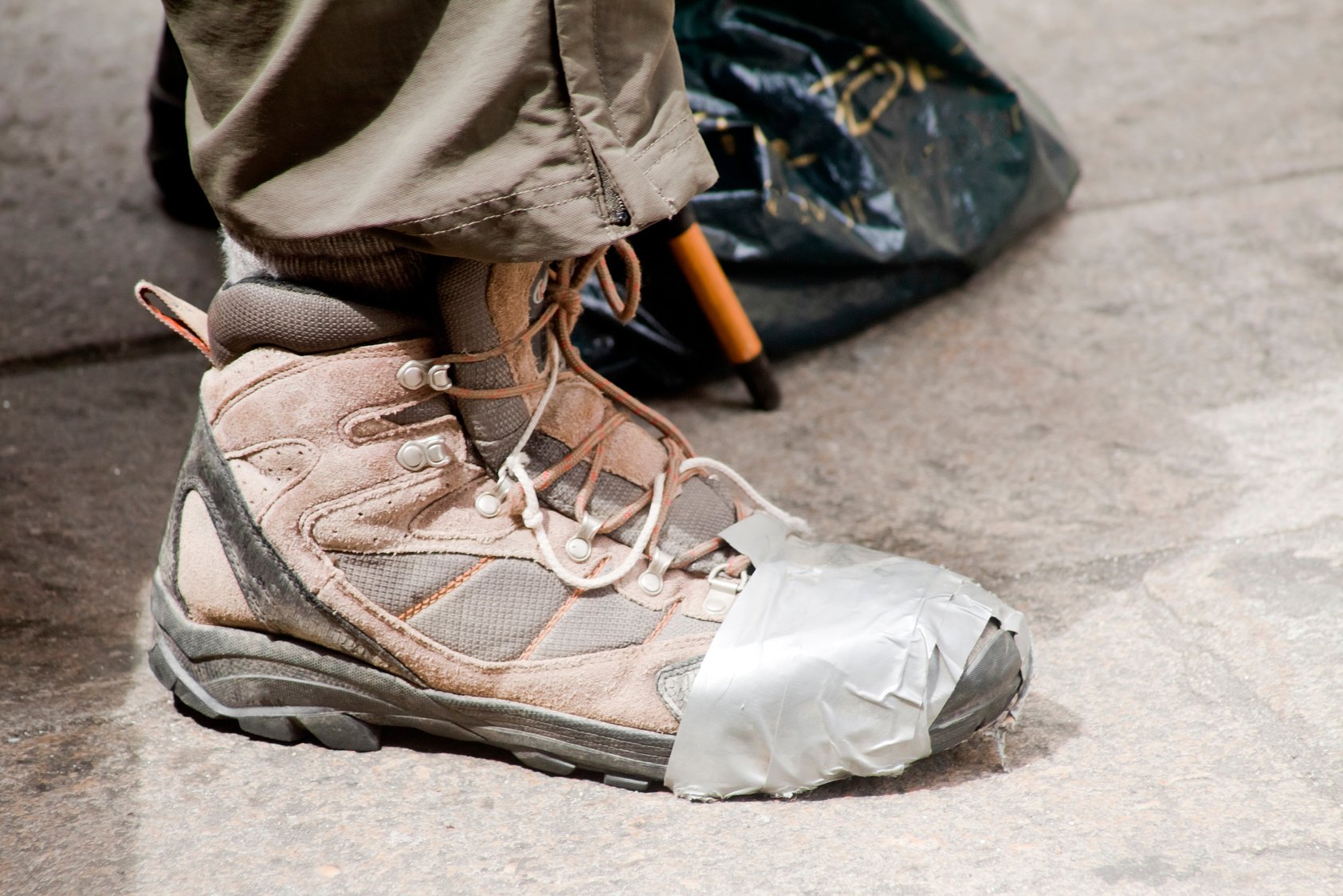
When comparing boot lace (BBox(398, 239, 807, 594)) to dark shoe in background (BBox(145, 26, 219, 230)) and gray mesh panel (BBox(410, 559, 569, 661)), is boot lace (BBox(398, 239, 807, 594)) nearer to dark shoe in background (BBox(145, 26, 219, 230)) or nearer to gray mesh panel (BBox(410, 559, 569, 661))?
gray mesh panel (BBox(410, 559, 569, 661))

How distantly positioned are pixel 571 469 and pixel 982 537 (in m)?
0.51

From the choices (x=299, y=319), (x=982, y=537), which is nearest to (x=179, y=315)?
(x=299, y=319)

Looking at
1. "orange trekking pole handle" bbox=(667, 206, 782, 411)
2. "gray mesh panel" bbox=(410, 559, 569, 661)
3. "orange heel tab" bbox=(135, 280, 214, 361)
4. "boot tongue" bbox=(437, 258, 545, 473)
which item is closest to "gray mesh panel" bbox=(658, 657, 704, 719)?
"gray mesh panel" bbox=(410, 559, 569, 661)

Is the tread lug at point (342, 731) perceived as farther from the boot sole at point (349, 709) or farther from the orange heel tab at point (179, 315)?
the orange heel tab at point (179, 315)

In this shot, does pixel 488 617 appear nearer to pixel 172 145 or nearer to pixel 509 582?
pixel 509 582

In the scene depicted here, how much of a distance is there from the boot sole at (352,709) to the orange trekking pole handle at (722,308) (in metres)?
0.68

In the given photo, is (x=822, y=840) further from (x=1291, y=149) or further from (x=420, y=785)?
(x=1291, y=149)

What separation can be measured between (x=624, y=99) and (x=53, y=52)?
7.63ft

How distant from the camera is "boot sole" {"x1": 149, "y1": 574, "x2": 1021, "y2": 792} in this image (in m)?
0.87

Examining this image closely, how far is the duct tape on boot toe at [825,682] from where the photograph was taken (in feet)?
2.69

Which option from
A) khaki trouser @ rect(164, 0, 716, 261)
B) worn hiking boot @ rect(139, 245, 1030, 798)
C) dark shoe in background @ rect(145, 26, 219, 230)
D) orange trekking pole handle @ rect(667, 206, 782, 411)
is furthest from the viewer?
dark shoe in background @ rect(145, 26, 219, 230)

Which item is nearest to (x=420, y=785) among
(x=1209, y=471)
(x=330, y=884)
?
(x=330, y=884)

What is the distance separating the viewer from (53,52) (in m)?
2.54

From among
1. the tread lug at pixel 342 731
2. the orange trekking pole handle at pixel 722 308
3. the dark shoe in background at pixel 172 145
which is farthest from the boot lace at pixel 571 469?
the dark shoe in background at pixel 172 145
